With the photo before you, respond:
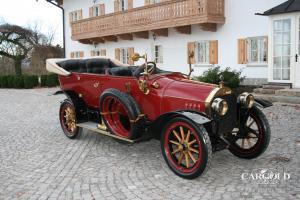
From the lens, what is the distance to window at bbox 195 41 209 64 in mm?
17547

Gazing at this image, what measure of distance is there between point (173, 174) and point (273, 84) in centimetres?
921

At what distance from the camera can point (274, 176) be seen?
4938 millimetres

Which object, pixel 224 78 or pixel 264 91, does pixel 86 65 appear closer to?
pixel 264 91

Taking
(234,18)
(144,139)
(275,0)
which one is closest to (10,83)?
(234,18)

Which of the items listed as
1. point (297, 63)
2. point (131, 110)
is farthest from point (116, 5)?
point (131, 110)

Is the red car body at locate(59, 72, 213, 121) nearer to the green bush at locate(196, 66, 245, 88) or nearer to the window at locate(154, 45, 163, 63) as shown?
the green bush at locate(196, 66, 245, 88)

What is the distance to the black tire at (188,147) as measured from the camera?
4656mm

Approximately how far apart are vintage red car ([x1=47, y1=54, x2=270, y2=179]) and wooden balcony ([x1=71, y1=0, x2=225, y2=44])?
10.1 metres

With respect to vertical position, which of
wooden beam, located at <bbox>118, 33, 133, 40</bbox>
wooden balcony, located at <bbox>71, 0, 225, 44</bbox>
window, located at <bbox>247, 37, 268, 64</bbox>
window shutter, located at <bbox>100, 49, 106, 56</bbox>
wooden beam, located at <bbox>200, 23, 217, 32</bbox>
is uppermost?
wooden balcony, located at <bbox>71, 0, 225, 44</bbox>

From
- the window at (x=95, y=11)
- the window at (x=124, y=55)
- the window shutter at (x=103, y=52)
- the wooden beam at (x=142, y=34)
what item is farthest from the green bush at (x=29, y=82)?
the wooden beam at (x=142, y=34)

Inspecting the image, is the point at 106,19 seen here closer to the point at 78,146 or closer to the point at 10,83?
the point at 10,83

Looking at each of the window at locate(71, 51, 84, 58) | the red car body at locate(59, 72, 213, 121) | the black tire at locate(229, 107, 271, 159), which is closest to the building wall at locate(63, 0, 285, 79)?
the window at locate(71, 51, 84, 58)

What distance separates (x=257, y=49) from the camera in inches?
606

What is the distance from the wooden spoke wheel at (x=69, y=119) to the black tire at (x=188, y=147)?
2.73 m
